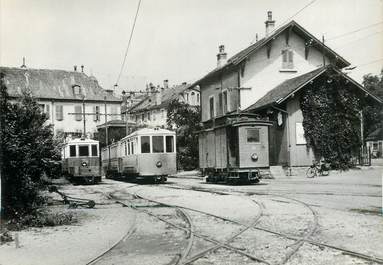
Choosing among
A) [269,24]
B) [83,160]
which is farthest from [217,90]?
[83,160]

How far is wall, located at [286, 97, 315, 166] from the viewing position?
24953 millimetres

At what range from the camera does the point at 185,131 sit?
37.0 meters

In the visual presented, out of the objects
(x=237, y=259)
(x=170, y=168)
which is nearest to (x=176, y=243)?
(x=237, y=259)

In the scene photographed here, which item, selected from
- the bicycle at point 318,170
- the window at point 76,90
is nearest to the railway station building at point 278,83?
the bicycle at point 318,170

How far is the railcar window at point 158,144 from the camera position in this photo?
76.1 ft

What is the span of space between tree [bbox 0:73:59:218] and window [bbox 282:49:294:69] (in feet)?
72.1

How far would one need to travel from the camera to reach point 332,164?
24672 millimetres

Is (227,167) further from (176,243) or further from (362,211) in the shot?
(176,243)

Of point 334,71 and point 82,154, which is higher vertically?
point 334,71

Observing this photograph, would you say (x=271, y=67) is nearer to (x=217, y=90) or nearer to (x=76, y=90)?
(x=217, y=90)

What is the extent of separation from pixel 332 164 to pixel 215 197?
462 inches

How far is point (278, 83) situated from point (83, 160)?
1296 centimetres

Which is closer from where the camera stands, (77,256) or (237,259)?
(237,259)

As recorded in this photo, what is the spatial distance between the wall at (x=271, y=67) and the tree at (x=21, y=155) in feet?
64.9
